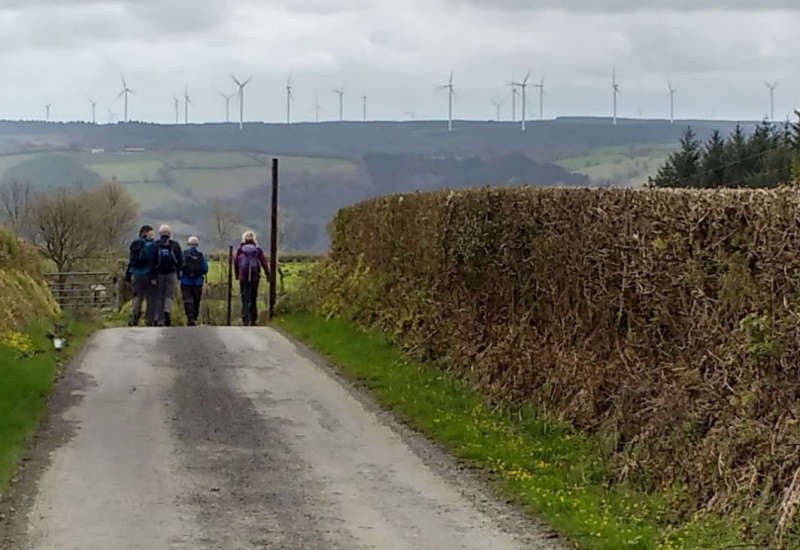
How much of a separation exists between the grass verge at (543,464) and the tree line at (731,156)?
1099cm

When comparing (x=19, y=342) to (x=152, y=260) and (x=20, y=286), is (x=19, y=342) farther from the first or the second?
(x=20, y=286)

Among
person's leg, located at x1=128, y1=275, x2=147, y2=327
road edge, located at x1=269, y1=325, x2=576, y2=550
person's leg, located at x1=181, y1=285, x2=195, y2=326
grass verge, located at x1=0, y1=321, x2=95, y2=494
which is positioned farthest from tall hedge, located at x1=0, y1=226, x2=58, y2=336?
road edge, located at x1=269, y1=325, x2=576, y2=550

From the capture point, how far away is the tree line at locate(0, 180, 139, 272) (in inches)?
2035

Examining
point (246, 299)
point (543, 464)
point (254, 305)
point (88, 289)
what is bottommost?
point (88, 289)

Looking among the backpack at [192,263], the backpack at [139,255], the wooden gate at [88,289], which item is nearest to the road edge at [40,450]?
the backpack at [139,255]

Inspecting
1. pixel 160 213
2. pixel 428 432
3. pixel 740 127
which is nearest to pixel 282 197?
pixel 160 213

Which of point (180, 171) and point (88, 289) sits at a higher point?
point (180, 171)

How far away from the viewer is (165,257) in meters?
24.2

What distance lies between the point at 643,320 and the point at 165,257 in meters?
15.1

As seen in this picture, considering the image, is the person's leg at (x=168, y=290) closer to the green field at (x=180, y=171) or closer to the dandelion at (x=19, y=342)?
the dandelion at (x=19, y=342)

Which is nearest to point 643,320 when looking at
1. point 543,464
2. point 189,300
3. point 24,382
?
point 543,464

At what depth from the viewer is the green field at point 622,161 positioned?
35.1 m

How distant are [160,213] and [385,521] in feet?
190

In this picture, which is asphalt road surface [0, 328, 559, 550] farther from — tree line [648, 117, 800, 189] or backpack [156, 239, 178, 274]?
tree line [648, 117, 800, 189]
